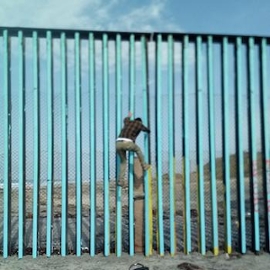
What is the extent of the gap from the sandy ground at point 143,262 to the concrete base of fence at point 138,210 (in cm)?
21

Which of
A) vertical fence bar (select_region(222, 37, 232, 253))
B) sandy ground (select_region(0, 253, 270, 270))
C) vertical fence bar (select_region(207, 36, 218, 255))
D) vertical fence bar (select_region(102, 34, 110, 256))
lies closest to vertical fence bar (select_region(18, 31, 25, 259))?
sandy ground (select_region(0, 253, 270, 270))

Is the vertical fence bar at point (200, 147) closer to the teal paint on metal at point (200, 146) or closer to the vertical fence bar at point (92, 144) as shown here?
the teal paint on metal at point (200, 146)

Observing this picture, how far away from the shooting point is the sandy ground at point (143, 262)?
5293 millimetres

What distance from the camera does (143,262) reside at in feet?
18.0

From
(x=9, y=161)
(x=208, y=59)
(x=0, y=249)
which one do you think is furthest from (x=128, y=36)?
(x=0, y=249)

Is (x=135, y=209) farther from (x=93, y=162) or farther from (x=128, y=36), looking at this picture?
(x=128, y=36)

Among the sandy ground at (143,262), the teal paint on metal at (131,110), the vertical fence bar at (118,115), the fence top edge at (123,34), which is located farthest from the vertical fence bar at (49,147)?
the teal paint on metal at (131,110)

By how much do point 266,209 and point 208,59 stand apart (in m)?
2.60

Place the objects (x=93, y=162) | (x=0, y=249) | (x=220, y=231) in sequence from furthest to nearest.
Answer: (x=220, y=231), (x=0, y=249), (x=93, y=162)

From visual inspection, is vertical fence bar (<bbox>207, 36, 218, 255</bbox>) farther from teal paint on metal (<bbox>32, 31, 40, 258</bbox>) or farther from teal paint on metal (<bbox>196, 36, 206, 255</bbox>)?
teal paint on metal (<bbox>32, 31, 40, 258</bbox>)

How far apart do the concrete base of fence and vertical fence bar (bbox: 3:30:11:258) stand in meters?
1.94

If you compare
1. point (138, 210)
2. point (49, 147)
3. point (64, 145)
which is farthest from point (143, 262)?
point (49, 147)

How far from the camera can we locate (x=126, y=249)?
6.18 metres

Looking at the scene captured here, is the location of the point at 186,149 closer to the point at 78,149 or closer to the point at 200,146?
the point at 200,146
